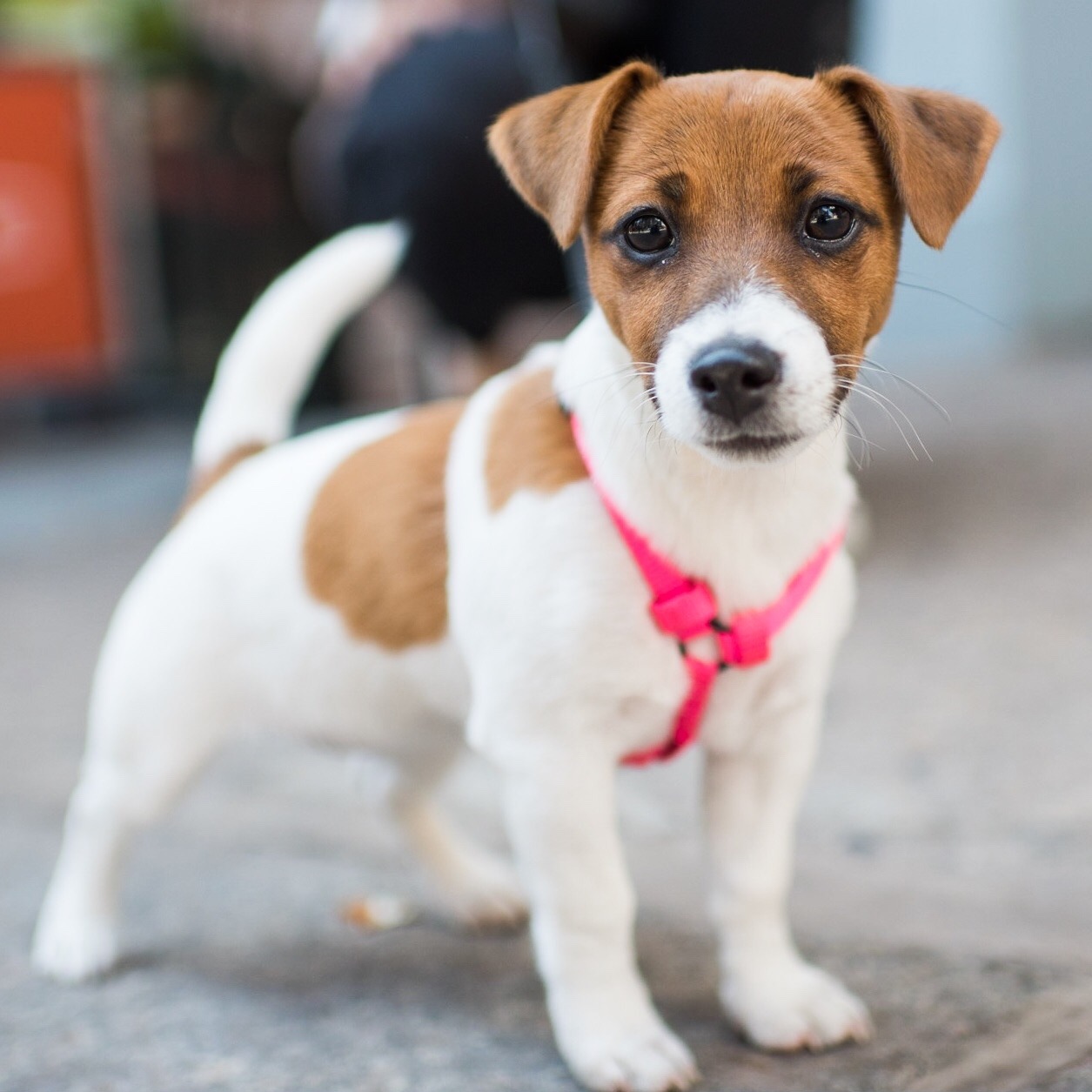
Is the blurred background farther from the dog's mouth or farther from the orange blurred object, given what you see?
the dog's mouth

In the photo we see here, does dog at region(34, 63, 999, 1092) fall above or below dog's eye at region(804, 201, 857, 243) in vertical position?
below

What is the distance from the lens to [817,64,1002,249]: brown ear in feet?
5.21

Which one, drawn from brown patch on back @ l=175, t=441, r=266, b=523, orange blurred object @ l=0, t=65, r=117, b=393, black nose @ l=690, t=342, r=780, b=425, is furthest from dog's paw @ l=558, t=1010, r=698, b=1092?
orange blurred object @ l=0, t=65, r=117, b=393

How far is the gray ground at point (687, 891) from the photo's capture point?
5.84ft

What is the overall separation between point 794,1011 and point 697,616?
556 millimetres

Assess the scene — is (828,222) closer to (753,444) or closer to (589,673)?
(753,444)

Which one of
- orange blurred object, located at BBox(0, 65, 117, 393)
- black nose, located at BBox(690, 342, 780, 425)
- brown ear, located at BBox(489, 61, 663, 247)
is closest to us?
black nose, located at BBox(690, 342, 780, 425)

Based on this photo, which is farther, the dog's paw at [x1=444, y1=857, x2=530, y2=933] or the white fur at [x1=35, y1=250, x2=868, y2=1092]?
the dog's paw at [x1=444, y1=857, x2=530, y2=933]

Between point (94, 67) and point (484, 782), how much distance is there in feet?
18.0

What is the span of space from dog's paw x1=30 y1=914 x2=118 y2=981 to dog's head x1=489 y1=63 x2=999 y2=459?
4.21 feet

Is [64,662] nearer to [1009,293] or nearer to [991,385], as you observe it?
[991,385]

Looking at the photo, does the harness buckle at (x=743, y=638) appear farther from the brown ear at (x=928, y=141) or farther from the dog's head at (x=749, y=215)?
the brown ear at (x=928, y=141)

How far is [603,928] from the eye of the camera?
1682 mm

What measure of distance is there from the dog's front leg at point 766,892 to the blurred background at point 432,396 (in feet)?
0.16
